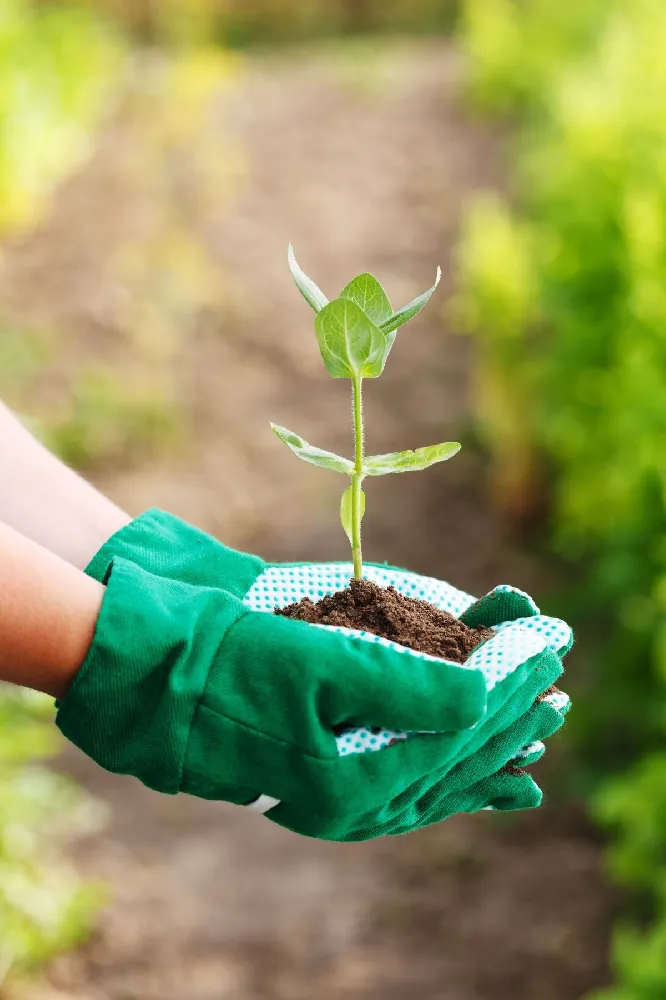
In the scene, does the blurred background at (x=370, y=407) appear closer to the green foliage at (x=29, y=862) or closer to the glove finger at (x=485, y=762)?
the green foliage at (x=29, y=862)

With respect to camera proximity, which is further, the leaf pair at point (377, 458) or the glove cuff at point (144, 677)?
the leaf pair at point (377, 458)

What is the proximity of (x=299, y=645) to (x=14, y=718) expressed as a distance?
2.10 m

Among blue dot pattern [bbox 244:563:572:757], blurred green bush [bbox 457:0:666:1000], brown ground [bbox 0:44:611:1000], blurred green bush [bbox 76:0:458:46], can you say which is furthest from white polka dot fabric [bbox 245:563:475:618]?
blurred green bush [bbox 76:0:458:46]

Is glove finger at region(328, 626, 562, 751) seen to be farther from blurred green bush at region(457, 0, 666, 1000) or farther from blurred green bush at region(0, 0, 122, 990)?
blurred green bush at region(0, 0, 122, 990)

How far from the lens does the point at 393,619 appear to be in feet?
4.72

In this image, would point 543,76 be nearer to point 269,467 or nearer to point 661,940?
point 269,467

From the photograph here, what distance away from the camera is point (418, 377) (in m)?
7.15

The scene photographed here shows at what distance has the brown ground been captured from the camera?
345 centimetres

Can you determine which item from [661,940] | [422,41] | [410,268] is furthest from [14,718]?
[422,41]

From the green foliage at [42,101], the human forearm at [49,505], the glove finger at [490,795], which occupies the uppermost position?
the human forearm at [49,505]

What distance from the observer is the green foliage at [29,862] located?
116 inches

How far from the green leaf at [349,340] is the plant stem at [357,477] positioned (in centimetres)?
2

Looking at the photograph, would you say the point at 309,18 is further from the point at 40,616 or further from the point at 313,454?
the point at 40,616

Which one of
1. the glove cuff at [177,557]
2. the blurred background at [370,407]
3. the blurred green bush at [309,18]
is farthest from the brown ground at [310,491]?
the blurred green bush at [309,18]
